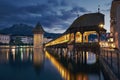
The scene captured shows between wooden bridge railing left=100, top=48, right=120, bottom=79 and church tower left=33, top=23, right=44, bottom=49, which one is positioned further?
church tower left=33, top=23, right=44, bottom=49

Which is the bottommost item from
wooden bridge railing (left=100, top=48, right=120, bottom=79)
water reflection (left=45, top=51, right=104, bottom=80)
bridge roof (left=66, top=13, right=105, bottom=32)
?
water reflection (left=45, top=51, right=104, bottom=80)

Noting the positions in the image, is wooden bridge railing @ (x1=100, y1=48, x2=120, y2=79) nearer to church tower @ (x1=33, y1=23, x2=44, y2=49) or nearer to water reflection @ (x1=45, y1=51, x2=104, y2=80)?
water reflection @ (x1=45, y1=51, x2=104, y2=80)

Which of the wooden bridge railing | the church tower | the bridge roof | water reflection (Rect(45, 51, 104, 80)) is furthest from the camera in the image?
the church tower

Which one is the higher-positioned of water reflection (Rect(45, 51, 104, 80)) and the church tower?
the church tower

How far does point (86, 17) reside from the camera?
44.5 meters

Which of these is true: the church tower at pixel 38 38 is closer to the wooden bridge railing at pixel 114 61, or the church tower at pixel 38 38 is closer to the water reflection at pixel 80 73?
the water reflection at pixel 80 73

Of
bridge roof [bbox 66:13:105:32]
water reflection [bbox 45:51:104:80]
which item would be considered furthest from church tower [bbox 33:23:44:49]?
water reflection [bbox 45:51:104:80]

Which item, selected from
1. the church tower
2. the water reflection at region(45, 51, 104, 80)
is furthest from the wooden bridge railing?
the church tower

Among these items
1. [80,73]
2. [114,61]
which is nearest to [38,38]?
[80,73]

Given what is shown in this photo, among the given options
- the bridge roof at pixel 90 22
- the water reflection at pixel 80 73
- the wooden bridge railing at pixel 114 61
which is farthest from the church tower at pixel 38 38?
the wooden bridge railing at pixel 114 61

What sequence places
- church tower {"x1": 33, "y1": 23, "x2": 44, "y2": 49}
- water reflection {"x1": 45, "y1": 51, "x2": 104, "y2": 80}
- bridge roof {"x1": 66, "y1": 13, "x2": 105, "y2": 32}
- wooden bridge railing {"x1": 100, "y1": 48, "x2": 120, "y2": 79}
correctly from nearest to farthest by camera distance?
wooden bridge railing {"x1": 100, "y1": 48, "x2": 120, "y2": 79} → water reflection {"x1": 45, "y1": 51, "x2": 104, "y2": 80} → bridge roof {"x1": 66, "y1": 13, "x2": 105, "y2": 32} → church tower {"x1": 33, "y1": 23, "x2": 44, "y2": 49}

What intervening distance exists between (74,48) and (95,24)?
6.55 m

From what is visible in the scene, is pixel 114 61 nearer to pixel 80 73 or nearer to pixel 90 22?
pixel 80 73

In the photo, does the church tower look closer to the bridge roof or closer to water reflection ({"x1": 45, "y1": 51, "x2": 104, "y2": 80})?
the bridge roof
